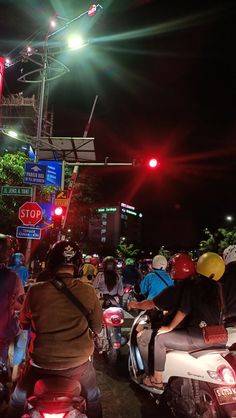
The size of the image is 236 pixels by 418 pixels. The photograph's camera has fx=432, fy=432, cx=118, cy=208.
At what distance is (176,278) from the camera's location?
5.28m

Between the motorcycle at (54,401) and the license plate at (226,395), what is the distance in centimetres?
178

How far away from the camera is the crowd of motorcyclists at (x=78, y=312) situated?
3.28 m

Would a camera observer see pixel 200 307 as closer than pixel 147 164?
Yes

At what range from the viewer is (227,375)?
4215 mm

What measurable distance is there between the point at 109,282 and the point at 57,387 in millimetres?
5474

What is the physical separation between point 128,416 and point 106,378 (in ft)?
5.43

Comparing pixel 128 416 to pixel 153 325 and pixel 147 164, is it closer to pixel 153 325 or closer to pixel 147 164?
pixel 153 325

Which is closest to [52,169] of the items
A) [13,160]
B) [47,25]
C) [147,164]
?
[13,160]

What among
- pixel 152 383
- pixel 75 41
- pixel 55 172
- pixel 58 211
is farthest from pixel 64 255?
pixel 55 172

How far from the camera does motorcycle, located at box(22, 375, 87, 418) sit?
2.81 meters

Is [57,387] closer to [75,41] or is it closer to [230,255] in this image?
[230,255]

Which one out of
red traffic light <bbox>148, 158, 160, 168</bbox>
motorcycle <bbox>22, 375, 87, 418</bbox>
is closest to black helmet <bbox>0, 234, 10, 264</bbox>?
motorcycle <bbox>22, 375, 87, 418</bbox>

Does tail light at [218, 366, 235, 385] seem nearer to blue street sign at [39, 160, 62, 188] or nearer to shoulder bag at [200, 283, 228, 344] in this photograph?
shoulder bag at [200, 283, 228, 344]

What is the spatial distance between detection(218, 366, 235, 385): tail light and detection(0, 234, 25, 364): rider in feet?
7.28
